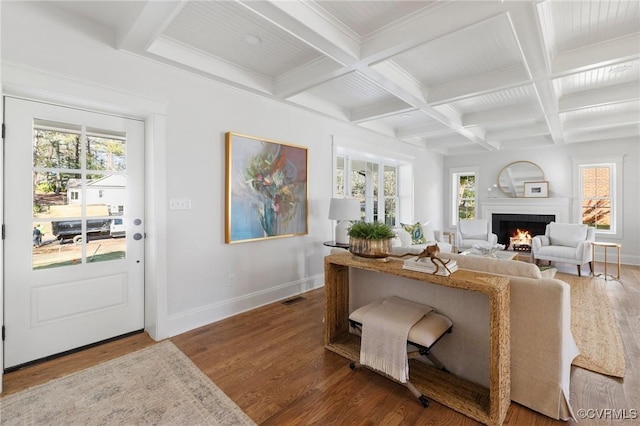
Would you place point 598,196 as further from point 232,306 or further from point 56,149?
point 56,149

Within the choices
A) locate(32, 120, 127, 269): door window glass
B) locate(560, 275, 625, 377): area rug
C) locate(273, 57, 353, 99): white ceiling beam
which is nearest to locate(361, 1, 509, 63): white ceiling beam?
locate(273, 57, 353, 99): white ceiling beam

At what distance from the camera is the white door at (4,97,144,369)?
7.02 feet

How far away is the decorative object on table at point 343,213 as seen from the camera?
3.81m

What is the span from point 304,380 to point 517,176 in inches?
264

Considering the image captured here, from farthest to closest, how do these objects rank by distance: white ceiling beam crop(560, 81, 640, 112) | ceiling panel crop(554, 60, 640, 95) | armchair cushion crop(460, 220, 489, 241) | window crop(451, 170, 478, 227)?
window crop(451, 170, 478, 227) < armchair cushion crop(460, 220, 489, 241) < white ceiling beam crop(560, 81, 640, 112) < ceiling panel crop(554, 60, 640, 95)

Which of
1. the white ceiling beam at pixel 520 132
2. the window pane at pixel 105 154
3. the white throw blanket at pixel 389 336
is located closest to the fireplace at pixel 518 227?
the white ceiling beam at pixel 520 132

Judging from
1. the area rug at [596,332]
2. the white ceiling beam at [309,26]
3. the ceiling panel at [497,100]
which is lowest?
the area rug at [596,332]

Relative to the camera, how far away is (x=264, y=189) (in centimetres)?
341

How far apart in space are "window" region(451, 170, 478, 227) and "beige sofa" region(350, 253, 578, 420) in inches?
227

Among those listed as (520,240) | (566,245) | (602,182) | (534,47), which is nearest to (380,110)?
(534,47)

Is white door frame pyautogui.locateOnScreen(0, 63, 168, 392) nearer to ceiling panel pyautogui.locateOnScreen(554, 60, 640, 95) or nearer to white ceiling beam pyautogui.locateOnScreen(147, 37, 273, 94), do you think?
white ceiling beam pyautogui.locateOnScreen(147, 37, 273, 94)

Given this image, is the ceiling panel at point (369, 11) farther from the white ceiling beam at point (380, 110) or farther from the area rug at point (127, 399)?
the area rug at point (127, 399)

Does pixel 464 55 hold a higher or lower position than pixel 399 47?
higher

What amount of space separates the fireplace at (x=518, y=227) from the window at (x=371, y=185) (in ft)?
8.58
